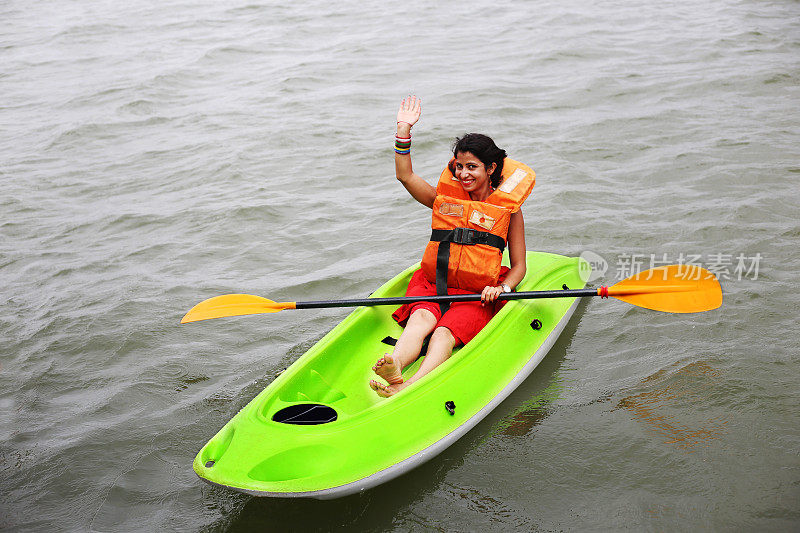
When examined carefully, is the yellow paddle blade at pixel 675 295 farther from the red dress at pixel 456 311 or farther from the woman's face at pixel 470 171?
the woman's face at pixel 470 171

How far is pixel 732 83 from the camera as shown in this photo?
8.35 meters

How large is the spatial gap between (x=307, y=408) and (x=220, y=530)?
0.58 meters

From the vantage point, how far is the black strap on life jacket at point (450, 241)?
3.80 m

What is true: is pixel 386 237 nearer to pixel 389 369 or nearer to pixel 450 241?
pixel 450 241

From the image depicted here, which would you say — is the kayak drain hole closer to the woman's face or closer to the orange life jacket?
the orange life jacket

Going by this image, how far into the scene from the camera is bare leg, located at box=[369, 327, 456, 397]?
3305 millimetres

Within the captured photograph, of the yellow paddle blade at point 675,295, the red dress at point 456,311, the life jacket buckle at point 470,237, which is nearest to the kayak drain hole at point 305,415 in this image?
the red dress at point 456,311

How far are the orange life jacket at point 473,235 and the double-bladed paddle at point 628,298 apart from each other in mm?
154

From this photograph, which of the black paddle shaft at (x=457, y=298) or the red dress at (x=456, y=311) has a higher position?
the black paddle shaft at (x=457, y=298)

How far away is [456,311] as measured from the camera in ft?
12.3

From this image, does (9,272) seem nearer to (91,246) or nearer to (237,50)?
(91,246)

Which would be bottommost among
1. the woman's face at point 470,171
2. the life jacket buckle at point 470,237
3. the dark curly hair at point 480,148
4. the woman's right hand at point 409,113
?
the life jacket buckle at point 470,237

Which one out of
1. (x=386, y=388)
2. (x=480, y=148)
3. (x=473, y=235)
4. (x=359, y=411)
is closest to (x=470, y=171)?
(x=480, y=148)

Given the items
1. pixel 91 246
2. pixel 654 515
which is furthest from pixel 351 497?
pixel 91 246
